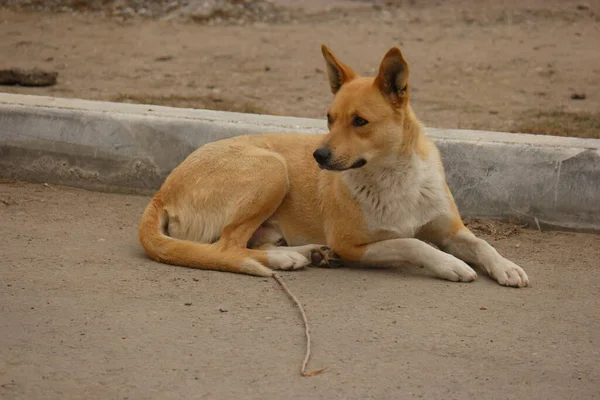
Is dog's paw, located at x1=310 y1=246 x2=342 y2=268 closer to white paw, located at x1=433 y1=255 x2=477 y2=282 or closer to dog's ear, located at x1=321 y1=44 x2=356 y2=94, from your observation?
white paw, located at x1=433 y1=255 x2=477 y2=282

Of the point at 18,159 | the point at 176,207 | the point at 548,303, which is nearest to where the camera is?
the point at 548,303

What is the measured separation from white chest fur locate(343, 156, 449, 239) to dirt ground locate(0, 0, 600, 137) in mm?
2114

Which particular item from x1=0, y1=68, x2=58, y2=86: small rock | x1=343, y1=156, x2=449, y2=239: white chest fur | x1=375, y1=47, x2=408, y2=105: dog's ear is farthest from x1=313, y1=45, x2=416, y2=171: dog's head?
x1=0, y1=68, x2=58, y2=86: small rock

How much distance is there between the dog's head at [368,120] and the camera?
4.45m

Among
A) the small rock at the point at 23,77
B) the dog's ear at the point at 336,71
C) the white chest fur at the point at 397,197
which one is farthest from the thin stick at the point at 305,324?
the small rock at the point at 23,77

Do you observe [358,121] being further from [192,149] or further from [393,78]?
[192,149]

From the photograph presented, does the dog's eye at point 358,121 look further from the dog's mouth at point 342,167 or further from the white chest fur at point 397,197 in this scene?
the white chest fur at point 397,197

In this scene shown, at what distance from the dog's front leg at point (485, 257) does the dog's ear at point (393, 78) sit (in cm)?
80

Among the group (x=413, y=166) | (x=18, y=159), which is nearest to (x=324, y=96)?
(x=18, y=159)

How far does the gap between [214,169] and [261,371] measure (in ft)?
5.90

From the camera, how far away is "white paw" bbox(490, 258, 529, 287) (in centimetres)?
447

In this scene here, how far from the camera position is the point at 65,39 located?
402 inches

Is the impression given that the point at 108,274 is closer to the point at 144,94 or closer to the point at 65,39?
the point at 144,94

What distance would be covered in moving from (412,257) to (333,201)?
546 millimetres
